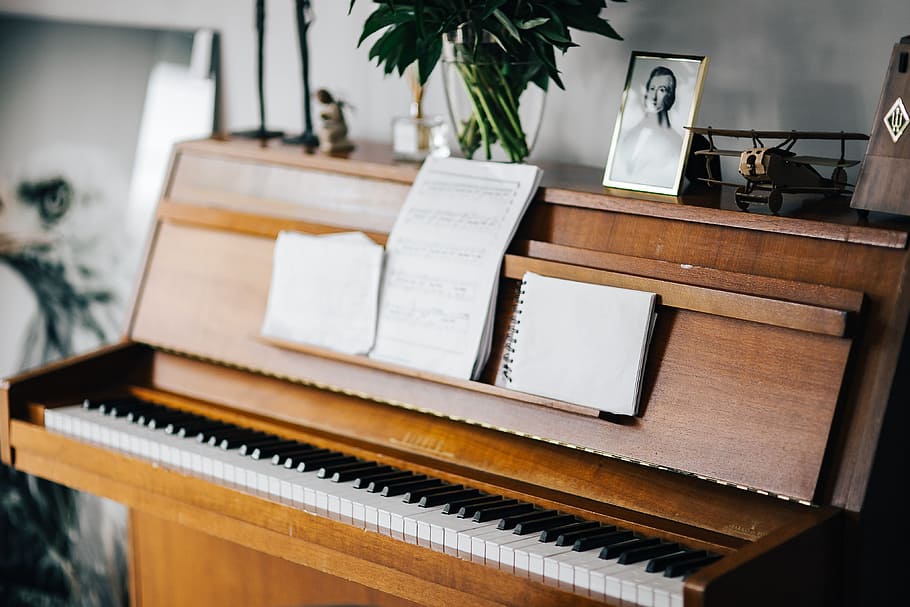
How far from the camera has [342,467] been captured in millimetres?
1927

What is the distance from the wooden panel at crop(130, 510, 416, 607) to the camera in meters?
2.32

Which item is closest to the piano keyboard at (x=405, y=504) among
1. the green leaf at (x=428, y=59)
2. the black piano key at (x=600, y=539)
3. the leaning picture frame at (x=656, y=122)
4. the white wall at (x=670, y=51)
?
the black piano key at (x=600, y=539)

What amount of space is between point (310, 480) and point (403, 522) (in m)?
0.24

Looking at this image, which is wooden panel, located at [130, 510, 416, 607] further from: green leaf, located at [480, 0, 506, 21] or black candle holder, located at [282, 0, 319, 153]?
green leaf, located at [480, 0, 506, 21]

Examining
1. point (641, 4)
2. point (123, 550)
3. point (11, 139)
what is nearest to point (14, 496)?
point (123, 550)

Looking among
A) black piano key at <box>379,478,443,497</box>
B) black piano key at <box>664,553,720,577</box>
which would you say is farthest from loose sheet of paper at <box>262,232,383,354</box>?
black piano key at <box>664,553,720,577</box>

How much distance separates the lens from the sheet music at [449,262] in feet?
6.31

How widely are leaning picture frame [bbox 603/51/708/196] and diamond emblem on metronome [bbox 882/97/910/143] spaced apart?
334 millimetres

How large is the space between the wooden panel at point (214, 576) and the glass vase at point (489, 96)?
940 millimetres

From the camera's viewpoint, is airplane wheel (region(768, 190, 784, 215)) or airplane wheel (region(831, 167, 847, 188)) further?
airplane wheel (region(831, 167, 847, 188))

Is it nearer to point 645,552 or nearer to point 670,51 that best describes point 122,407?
point 645,552

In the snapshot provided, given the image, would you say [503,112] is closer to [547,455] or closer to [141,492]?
[547,455]

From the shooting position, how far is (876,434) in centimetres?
156

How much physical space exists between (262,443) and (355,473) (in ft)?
0.81
